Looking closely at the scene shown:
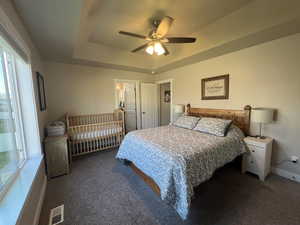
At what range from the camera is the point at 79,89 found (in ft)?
12.2

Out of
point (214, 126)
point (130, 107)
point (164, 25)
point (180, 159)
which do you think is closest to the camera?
point (180, 159)

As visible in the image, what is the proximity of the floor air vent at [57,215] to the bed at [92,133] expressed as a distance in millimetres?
1571

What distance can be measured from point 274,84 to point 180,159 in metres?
2.24

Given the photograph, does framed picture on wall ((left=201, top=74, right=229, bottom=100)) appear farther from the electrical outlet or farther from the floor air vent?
the floor air vent

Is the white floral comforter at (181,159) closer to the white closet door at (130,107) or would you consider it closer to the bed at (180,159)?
the bed at (180,159)

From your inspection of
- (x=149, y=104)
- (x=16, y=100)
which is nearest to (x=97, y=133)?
(x=16, y=100)

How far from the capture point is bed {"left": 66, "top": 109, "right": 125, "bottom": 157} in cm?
323

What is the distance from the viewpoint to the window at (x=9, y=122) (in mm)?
1405

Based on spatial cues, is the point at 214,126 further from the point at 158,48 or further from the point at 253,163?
the point at 158,48

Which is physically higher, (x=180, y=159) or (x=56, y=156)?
(x=180, y=159)

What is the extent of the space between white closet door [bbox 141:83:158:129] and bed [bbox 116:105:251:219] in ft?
7.72

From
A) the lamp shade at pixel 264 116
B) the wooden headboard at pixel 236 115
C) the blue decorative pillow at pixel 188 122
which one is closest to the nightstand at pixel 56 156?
the blue decorative pillow at pixel 188 122

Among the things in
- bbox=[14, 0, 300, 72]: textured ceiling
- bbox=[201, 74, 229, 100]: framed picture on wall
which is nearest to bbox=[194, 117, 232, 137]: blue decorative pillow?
bbox=[201, 74, 229, 100]: framed picture on wall

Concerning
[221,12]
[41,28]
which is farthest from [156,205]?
[221,12]
